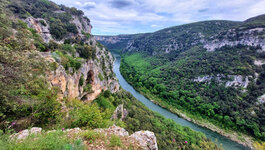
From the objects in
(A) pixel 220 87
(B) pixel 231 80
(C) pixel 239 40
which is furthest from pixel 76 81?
(C) pixel 239 40

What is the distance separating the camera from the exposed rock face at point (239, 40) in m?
50.5

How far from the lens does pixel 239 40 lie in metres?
56.9

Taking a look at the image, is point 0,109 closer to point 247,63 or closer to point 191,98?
point 191,98

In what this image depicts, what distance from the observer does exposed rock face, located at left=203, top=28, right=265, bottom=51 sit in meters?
50.5

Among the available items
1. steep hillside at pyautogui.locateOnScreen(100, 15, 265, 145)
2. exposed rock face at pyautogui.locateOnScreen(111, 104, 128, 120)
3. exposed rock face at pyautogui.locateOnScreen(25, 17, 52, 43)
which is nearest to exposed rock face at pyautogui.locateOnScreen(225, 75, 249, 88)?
steep hillside at pyautogui.locateOnScreen(100, 15, 265, 145)

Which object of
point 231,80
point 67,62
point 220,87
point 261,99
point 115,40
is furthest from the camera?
point 115,40

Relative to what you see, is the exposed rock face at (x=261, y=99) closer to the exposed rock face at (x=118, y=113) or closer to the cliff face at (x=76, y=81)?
the exposed rock face at (x=118, y=113)

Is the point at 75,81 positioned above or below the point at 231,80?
above

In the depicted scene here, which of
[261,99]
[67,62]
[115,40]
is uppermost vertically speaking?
[115,40]

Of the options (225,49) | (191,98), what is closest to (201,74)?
(191,98)

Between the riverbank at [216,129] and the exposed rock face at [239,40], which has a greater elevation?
the exposed rock face at [239,40]

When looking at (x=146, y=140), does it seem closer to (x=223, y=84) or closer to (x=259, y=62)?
(x=223, y=84)

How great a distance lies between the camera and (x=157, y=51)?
339 feet

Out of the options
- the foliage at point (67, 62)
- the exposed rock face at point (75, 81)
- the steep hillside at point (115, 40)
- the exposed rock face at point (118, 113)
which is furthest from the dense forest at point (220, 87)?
the steep hillside at point (115, 40)
